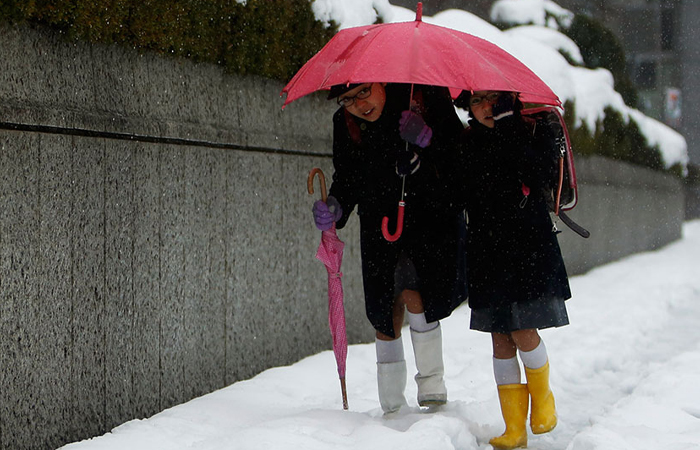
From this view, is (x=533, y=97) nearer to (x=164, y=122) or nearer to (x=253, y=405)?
(x=164, y=122)

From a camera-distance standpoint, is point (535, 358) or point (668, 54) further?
point (668, 54)

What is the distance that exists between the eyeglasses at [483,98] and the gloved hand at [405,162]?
1.20ft

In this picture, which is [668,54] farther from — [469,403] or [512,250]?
[512,250]

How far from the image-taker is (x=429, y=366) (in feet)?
13.9

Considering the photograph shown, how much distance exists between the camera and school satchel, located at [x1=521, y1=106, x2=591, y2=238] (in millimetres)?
3859

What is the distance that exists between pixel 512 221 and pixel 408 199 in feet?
1.73

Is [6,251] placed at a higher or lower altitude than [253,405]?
higher

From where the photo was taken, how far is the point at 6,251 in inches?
136

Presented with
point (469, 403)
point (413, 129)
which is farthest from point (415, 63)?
point (469, 403)

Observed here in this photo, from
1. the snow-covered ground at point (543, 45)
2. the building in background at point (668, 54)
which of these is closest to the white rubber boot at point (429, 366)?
the snow-covered ground at point (543, 45)

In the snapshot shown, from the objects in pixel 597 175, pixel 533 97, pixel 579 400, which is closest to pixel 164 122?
pixel 533 97

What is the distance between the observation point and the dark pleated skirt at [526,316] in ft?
12.7

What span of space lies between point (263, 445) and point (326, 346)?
95.7 inches

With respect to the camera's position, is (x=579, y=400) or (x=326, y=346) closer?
(x=579, y=400)
